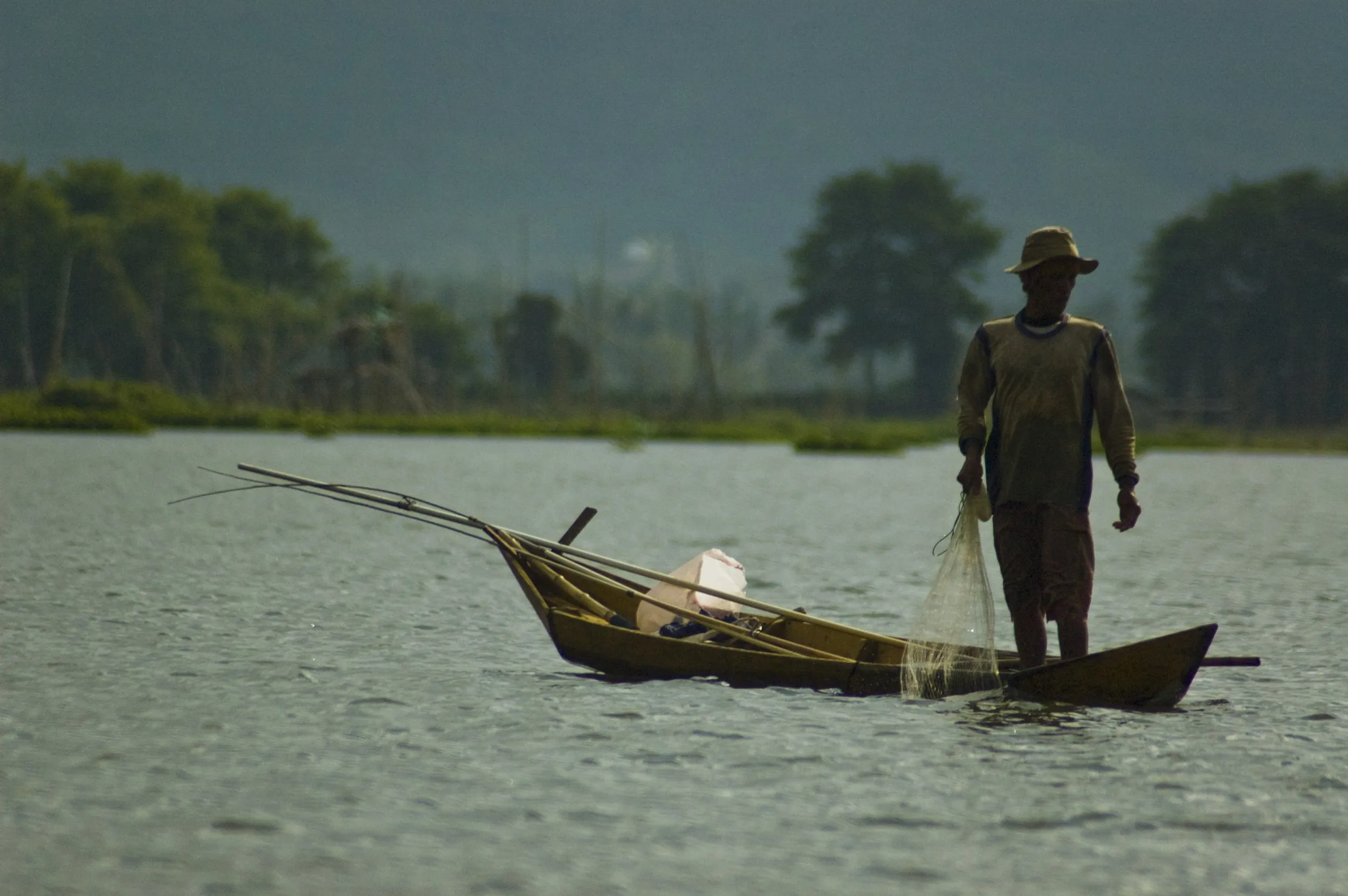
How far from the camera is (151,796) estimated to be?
239 inches

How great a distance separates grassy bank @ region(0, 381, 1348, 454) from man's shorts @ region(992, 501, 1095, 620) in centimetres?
4700

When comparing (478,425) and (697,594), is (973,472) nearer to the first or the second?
(697,594)

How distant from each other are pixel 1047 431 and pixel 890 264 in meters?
97.9

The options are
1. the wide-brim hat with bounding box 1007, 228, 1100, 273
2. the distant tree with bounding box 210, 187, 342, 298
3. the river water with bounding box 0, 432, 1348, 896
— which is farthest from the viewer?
the distant tree with bounding box 210, 187, 342, 298

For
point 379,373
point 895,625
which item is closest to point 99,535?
point 895,625

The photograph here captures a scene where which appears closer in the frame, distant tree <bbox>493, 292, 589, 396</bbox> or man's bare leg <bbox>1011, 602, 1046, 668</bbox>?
man's bare leg <bbox>1011, 602, 1046, 668</bbox>

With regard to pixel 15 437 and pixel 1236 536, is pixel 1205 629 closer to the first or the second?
pixel 1236 536

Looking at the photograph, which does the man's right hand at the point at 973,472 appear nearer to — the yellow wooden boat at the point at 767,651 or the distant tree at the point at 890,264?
the yellow wooden boat at the point at 767,651

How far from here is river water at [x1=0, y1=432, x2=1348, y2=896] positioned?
204 inches

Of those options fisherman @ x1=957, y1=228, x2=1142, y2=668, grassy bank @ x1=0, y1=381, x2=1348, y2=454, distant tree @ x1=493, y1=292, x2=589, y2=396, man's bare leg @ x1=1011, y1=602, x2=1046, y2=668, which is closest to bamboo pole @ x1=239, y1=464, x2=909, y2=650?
man's bare leg @ x1=1011, y1=602, x2=1046, y2=668

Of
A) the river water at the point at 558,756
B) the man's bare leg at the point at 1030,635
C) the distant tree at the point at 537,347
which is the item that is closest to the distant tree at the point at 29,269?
the distant tree at the point at 537,347

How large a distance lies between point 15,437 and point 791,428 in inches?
1263

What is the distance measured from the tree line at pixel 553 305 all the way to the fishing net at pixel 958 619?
54543 mm

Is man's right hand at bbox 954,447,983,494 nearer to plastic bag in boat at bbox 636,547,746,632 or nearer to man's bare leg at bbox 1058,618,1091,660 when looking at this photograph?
man's bare leg at bbox 1058,618,1091,660
